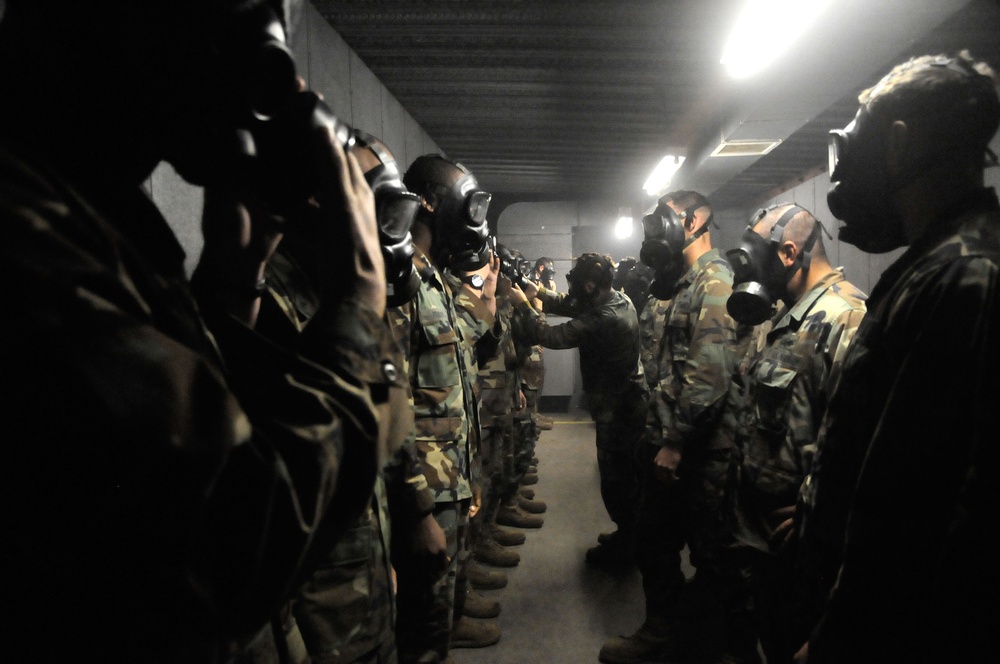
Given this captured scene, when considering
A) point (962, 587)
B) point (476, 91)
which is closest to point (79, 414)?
point (962, 587)

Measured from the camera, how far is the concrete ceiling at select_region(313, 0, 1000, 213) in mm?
3639

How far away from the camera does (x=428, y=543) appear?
2008 mm

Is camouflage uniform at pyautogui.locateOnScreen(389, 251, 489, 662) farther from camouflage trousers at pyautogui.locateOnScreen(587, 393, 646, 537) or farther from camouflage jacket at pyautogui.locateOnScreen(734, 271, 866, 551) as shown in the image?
camouflage trousers at pyautogui.locateOnScreen(587, 393, 646, 537)

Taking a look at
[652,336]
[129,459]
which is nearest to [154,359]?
[129,459]

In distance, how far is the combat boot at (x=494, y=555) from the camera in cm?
444

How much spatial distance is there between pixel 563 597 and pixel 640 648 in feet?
2.90

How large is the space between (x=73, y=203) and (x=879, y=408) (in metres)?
1.55

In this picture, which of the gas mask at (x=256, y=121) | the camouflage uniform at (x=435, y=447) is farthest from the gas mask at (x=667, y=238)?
the gas mask at (x=256, y=121)

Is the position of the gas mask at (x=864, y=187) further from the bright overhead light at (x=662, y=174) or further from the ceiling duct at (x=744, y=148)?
the bright overhead light at (x=662, y=174)

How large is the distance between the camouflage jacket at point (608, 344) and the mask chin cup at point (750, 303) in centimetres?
180

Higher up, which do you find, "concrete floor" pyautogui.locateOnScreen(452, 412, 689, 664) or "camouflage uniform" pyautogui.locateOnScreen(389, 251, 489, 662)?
"camouflage uniform" pyautogui.locateOnScreen(389, 251, 489, 662)

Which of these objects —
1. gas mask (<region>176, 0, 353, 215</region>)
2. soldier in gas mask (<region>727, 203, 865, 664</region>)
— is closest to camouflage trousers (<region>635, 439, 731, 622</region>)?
A: soldier in gas mask (<region>727, 203, 865, 664</region>)

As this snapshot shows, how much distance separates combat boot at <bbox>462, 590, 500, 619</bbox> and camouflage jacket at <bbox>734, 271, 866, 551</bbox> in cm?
178

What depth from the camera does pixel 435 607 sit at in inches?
92.0
